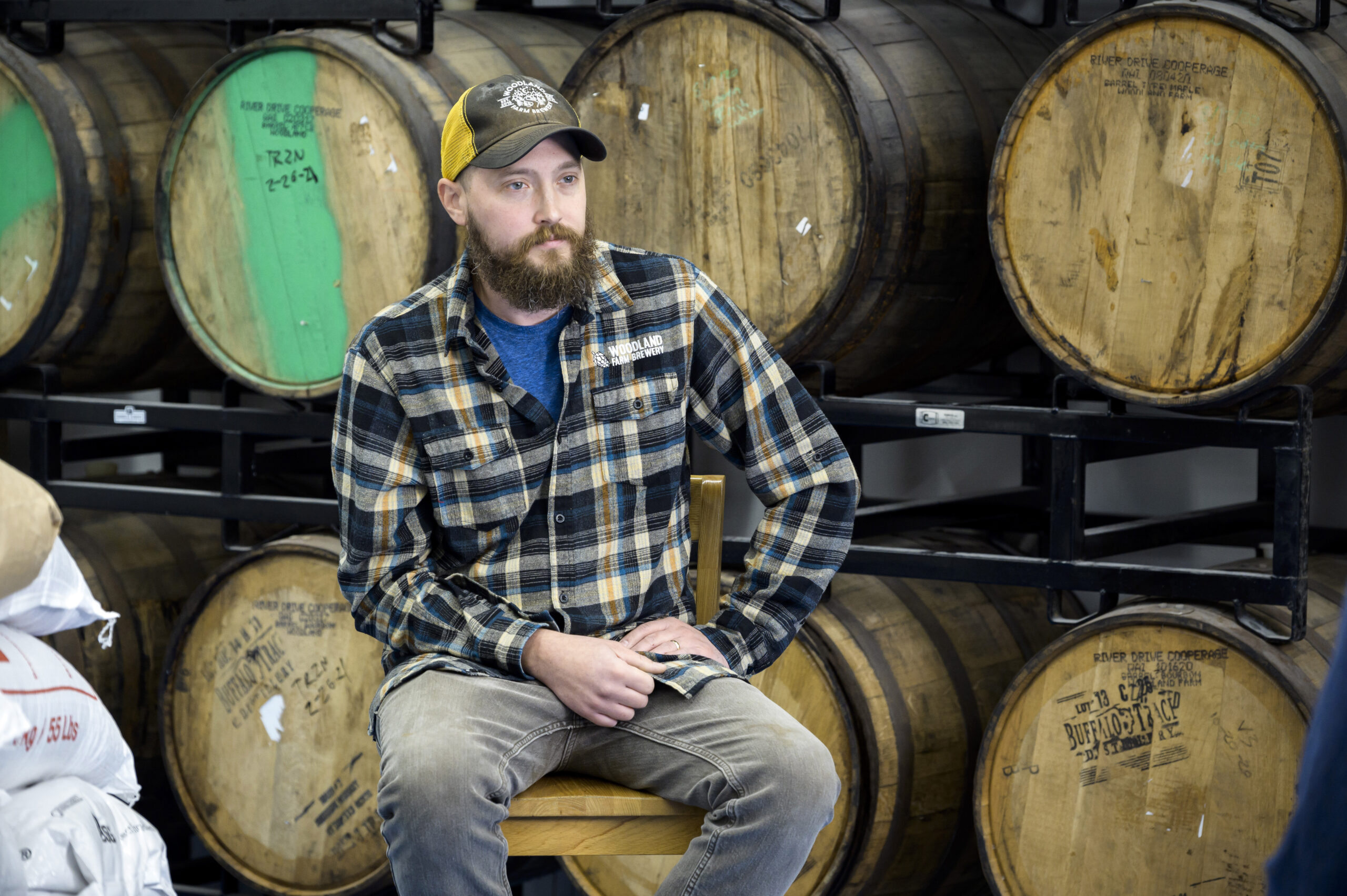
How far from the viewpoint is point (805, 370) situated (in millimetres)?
2990

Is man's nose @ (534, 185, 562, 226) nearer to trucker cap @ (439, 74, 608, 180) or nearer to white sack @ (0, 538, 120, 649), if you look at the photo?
trucker cap @ (439, 74, 608, 180)

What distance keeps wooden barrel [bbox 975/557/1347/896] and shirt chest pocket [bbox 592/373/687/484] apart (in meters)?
0.90

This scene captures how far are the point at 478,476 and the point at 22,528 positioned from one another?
94 cm

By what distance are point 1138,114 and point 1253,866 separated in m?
1.29

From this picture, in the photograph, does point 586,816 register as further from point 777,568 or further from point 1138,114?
point 1138,114

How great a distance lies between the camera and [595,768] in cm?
228

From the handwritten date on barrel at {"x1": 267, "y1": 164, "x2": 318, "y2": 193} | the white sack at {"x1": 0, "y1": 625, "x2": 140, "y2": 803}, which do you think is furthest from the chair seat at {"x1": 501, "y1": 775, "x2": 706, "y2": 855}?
the handwritten date on barrel at {"x1": 267, "y1": 164, "x2": 318, "y2": 193}

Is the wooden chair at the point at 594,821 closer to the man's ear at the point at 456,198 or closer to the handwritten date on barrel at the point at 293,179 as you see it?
the man's ear at the point at 456,198

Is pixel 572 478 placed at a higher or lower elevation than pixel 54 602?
higher

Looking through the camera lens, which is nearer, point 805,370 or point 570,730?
point 570,730

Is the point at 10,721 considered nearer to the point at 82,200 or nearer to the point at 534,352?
the point at 534,352

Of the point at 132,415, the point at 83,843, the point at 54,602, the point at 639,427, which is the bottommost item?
the point at 83,843

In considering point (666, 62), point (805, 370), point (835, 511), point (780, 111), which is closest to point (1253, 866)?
point (835, 511)

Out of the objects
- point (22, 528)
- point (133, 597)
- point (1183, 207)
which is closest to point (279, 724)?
point (133, 597)
